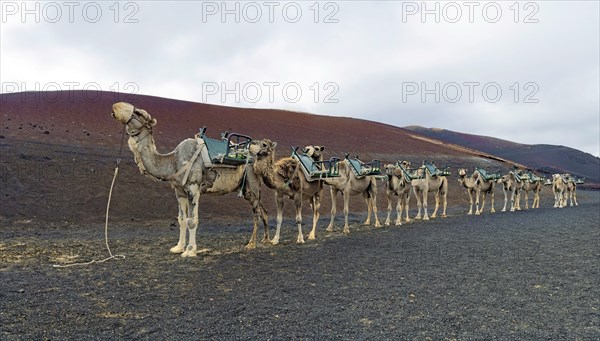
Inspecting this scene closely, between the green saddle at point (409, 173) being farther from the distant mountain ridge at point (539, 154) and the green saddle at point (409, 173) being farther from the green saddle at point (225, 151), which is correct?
the distant mountain ridge at point (539, 154)

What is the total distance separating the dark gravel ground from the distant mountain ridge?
8854 cm

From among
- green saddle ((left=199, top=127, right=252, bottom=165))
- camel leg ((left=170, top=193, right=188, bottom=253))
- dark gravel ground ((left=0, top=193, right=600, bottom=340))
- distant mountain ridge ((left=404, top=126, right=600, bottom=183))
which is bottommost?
dark gravel ground ((left=0, top=193, right=600, bottom=340))

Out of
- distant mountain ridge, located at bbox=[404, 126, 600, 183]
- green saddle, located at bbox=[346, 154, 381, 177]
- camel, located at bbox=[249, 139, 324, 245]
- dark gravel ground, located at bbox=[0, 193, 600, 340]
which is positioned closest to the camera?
dark gravel ground, located at bbox=[0, 193, 600, 340]

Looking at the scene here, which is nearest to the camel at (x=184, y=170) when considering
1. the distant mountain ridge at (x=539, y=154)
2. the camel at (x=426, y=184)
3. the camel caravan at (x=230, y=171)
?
the camel caravan at (x=230, y=171)

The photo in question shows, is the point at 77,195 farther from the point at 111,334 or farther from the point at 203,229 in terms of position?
the point at 111,334

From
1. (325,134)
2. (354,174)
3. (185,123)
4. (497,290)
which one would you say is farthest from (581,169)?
(497,290)

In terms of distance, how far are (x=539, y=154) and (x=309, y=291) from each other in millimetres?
109020

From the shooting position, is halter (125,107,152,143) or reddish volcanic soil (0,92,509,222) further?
reddish volcanic soil (0,92,509,222)

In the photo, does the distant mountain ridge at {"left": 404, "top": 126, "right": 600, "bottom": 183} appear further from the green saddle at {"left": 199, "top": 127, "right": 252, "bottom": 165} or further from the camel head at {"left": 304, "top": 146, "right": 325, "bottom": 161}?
the green saddle at {"left": 199, "top": 127, "right": 252, "bottom": 165}

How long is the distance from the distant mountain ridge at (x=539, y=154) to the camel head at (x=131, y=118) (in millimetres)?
91947

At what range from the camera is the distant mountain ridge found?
93438 millimetres

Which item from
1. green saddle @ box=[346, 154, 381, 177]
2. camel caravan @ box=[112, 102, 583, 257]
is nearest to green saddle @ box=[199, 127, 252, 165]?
camel caravan @ box=[112, 102, 583, 257]

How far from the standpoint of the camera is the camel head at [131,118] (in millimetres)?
8961

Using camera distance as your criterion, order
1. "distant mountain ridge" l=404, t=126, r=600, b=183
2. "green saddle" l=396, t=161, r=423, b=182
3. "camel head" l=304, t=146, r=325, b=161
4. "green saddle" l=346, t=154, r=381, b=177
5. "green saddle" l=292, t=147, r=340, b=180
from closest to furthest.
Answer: "green saddle" l=292, t=147, r=340, b=180 → "camel head" l=304, t=146, r=325, b=161 → "green saddle" l=346, t=154, r=381, b=177 → "green saddle" l=396, t=161, r=423, b=182 → "distant mountain ridge" l=404, t=126, r=600, b=183
